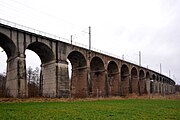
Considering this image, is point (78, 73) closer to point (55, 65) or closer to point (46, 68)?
point (46, 68)

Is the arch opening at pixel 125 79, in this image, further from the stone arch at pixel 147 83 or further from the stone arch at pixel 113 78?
the stone arch at pixel 147 83

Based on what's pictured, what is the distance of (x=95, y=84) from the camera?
49.9 metres

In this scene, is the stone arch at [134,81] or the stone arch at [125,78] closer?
the stone arch at [125,78]

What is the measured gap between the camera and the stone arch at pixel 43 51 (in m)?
34.8

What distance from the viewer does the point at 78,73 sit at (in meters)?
44.0

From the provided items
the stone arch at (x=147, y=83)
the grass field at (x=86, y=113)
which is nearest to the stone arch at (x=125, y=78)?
the stone arch at (x=147, y=83)

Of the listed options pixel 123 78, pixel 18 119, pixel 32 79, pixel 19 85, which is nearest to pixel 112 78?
pixel 123 78

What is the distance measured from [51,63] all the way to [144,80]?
41501 mm

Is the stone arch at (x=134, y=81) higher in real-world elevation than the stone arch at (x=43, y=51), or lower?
lower

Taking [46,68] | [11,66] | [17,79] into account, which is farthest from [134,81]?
[17,79]

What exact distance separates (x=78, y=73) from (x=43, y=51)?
9.89 metres

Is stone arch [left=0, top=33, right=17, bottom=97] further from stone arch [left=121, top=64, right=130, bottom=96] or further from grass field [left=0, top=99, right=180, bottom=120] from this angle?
stone arch [left=121, top=64, right=130, bottom=96]

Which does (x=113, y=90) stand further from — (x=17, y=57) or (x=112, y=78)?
(x=17, y=57)

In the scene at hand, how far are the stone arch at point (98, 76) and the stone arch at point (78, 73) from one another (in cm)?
365
